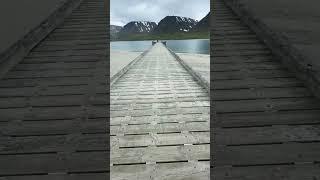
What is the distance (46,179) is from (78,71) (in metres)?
2.42

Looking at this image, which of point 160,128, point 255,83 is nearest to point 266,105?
point 255,83

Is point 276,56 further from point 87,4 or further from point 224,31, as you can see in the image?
point 87,4

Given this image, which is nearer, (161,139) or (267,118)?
(267,118)

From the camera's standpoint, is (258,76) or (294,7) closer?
(258,76)

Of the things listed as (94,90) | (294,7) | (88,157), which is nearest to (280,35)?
(94,90)

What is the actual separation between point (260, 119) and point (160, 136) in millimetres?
1367

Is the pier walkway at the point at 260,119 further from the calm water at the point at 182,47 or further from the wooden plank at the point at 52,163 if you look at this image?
the calm water at the point at 182,47

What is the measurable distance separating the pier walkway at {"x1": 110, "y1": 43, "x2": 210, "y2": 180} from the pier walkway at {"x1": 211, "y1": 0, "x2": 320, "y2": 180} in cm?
39

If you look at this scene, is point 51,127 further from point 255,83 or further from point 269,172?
point 255,83

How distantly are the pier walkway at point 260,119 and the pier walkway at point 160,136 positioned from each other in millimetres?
395

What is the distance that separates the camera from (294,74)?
14.3 ft

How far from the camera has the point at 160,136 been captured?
175 inches

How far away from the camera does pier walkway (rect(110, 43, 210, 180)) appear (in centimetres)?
341

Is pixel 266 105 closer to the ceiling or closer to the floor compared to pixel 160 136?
closer to the ceiling
